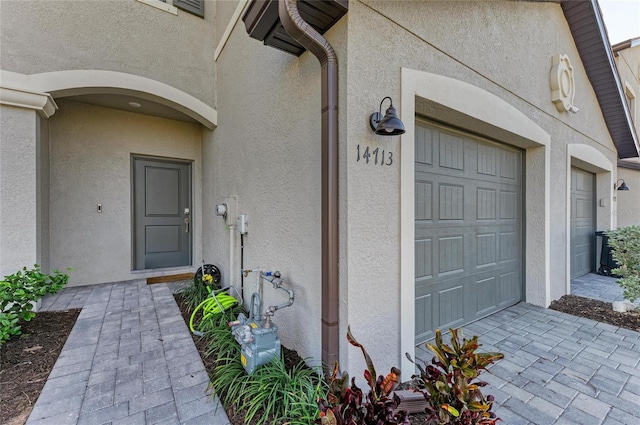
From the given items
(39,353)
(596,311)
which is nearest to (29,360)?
(39,353)

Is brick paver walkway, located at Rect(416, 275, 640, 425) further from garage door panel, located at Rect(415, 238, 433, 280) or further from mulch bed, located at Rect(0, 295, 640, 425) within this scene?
garage door panel, located at Rect(415, 238, 433, 280)

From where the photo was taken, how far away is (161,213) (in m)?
5.60

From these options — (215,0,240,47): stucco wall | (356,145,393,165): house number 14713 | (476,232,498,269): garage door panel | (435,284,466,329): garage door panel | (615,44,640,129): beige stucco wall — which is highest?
(615,44,640,129): beige stucco wall

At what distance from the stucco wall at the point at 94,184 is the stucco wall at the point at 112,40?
106cm

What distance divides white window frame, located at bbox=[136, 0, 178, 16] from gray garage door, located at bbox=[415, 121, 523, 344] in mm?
4783

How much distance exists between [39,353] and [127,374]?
3.75 ft

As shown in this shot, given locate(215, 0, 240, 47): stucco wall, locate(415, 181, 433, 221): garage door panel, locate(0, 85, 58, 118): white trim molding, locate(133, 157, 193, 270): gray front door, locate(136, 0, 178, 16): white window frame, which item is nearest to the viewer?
locate(415, 181, 433, 221): garage door panel

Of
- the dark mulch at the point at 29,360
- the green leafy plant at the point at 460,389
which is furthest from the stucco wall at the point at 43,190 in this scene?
the green leafy plant at the point at 460,389

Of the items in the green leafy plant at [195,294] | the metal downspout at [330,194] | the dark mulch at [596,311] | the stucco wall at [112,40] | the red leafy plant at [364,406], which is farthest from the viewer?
the green leafy plant at [195,294]

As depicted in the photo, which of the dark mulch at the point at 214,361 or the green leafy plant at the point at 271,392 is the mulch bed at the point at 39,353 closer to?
the dark mulch at the point at 214,361

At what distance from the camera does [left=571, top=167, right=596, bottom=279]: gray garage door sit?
5891mm

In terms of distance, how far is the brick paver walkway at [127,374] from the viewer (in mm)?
1962

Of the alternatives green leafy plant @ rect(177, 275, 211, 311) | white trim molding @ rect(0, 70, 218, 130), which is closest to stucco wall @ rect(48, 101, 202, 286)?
white trim molding @ rect(0, 70, 218, 130)

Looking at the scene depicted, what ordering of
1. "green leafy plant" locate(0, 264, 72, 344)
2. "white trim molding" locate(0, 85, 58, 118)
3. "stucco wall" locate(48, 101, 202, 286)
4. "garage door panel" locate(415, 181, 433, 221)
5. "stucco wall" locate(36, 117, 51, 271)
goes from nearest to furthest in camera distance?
"green leafy plant" locate(0, 264, 72, 344) < "garage door panel" locate(415, 181, 433, 221) < "white trim molding" locate(0, 85, 58, 118) < "stucco wall" locate(36, 117, 51, 271) < "stucco wall" locate(48, 101, 202, 286)
